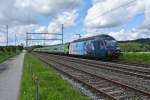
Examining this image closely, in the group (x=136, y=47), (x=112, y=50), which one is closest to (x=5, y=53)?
(x=136, y=47)

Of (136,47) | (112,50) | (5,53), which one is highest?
(136,47)

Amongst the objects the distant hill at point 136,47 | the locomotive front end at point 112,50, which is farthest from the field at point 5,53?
the distant hill at point 136,47

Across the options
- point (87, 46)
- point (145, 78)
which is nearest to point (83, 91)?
point (145, 78)

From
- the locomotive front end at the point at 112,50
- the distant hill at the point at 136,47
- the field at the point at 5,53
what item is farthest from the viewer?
the field at the point at 5,53

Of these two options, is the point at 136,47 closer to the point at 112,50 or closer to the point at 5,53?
the point at 112,50

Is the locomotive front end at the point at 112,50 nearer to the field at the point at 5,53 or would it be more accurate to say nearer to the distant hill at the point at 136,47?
the distant hill at the point at 136,47

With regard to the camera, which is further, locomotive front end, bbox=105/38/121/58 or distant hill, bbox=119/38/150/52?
distant hill, bbox=119/38/150/52

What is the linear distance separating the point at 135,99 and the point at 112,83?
163 inches

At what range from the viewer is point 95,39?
3681 cm

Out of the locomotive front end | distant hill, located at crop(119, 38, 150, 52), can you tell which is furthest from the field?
distant hill, located at crop(119, 38, 150, 52)

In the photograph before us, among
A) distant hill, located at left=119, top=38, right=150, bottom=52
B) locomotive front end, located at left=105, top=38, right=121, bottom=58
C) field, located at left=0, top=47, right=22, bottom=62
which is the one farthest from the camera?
field, located at left=0, top=47, right=22, bottom=62

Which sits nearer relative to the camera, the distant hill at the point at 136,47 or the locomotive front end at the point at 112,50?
the locomotive front end at the point at 112,50

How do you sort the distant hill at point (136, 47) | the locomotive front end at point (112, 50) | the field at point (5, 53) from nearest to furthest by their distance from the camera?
1. the locomotive front end at point (112, 50)
2. the distant hill at point (136, 47)
3. the field at point (5, 53)

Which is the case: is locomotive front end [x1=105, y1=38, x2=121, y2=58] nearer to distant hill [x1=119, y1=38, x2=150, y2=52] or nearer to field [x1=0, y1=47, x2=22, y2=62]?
distant hill [x1=119, y1=38, x2=150, y2=52]
